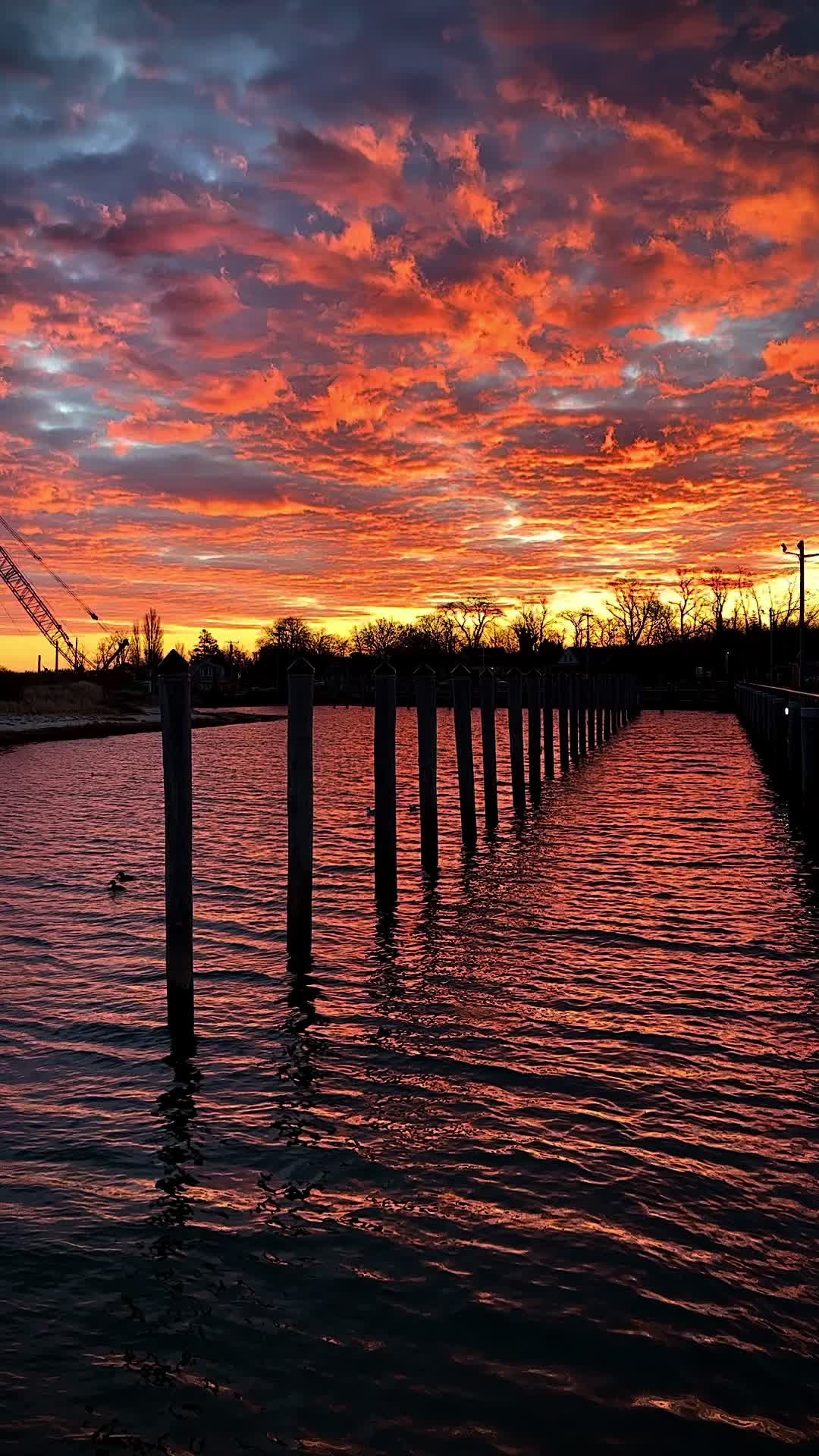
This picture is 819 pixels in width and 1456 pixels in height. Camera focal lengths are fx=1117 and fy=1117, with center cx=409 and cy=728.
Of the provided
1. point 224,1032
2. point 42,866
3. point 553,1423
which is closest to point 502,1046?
point 224,1032

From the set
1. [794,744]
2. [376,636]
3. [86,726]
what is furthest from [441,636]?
[794,744]

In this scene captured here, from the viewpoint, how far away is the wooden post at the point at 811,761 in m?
19.5

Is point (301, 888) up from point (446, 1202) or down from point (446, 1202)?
up

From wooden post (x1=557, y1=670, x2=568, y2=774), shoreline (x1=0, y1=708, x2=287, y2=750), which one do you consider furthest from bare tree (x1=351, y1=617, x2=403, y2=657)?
wooden post (x1=557, y1=670, x2=568, y2=774)

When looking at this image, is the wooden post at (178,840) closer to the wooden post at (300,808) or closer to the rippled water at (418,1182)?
the rippled water at (418,1182)

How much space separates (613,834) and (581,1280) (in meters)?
15.9

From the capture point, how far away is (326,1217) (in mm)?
6027

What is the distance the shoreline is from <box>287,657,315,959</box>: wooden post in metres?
39.6

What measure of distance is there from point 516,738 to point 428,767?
28.5ft

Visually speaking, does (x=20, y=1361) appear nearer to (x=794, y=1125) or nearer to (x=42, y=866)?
(x=794, y=1125)

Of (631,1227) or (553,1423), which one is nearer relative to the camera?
(553,1423)

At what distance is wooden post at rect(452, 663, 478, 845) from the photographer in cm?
1925

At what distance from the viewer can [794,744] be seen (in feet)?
76.8

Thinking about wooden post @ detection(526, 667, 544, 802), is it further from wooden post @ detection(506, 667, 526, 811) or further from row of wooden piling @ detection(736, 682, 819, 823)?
row of wooden piling @ detection(736, 682, 819, 823)
